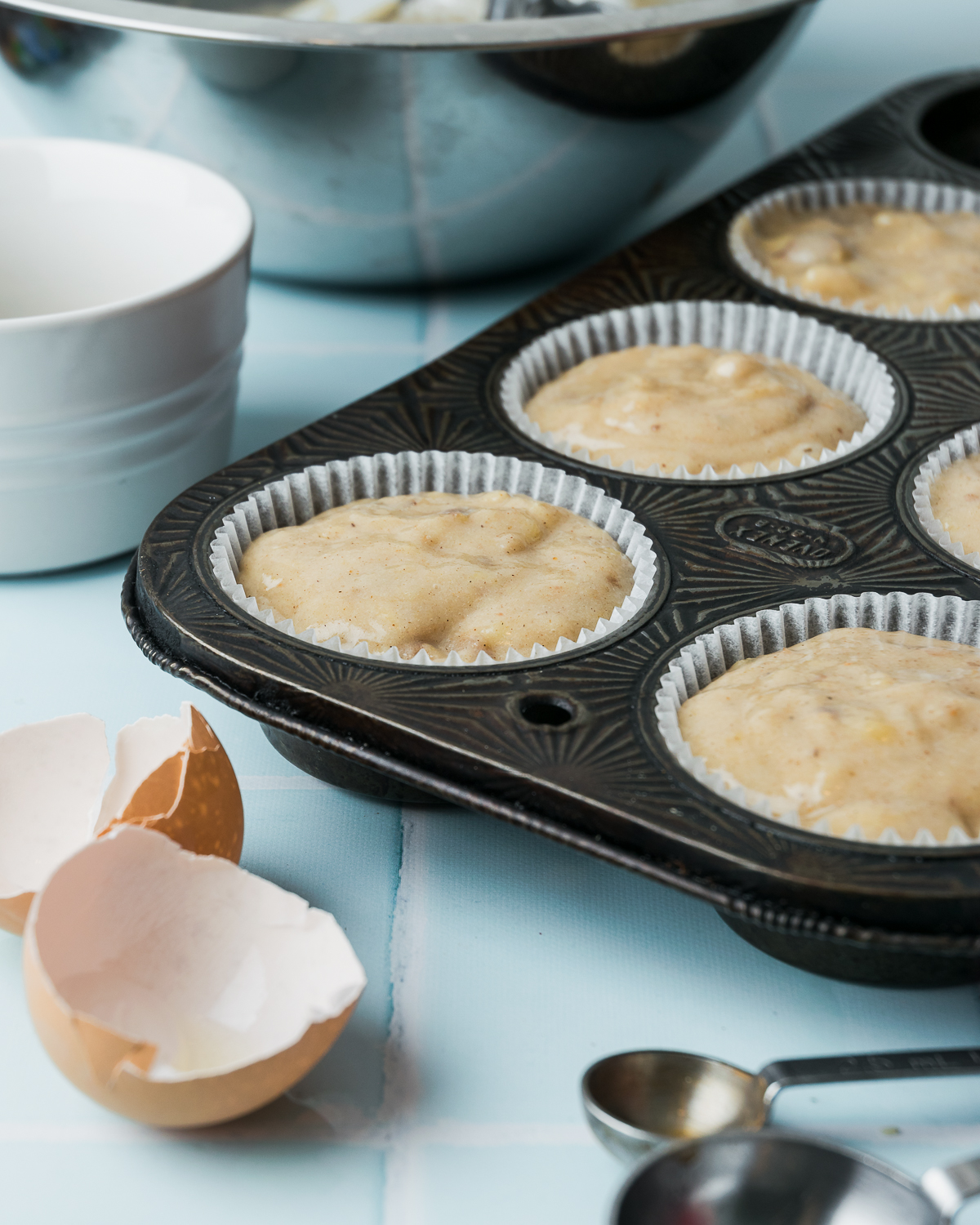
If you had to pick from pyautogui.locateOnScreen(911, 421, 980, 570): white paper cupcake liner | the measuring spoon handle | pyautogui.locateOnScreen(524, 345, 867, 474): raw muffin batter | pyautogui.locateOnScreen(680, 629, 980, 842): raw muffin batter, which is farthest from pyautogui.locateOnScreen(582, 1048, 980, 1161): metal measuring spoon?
pyautogui.locateOnScreen(524, 345, 867, 474): raw muffin batter

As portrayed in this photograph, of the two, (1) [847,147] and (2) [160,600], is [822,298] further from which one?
(2) [160,600]

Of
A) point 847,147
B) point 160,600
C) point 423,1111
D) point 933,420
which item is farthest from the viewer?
point 847,147

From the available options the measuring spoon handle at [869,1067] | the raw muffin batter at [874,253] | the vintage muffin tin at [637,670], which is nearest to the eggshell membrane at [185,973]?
the vintage muffin tin at [637,670]

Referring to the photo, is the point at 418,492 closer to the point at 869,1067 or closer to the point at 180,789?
the point at 180,789

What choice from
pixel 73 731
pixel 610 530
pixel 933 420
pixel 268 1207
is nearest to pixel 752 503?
pixel 610 530

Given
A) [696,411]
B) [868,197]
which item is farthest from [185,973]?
[868,197]

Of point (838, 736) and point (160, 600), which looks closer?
point (838, 736)

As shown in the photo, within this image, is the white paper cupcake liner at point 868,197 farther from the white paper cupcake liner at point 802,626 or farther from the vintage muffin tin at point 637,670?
the white paper cupcake liner at point 802,626
